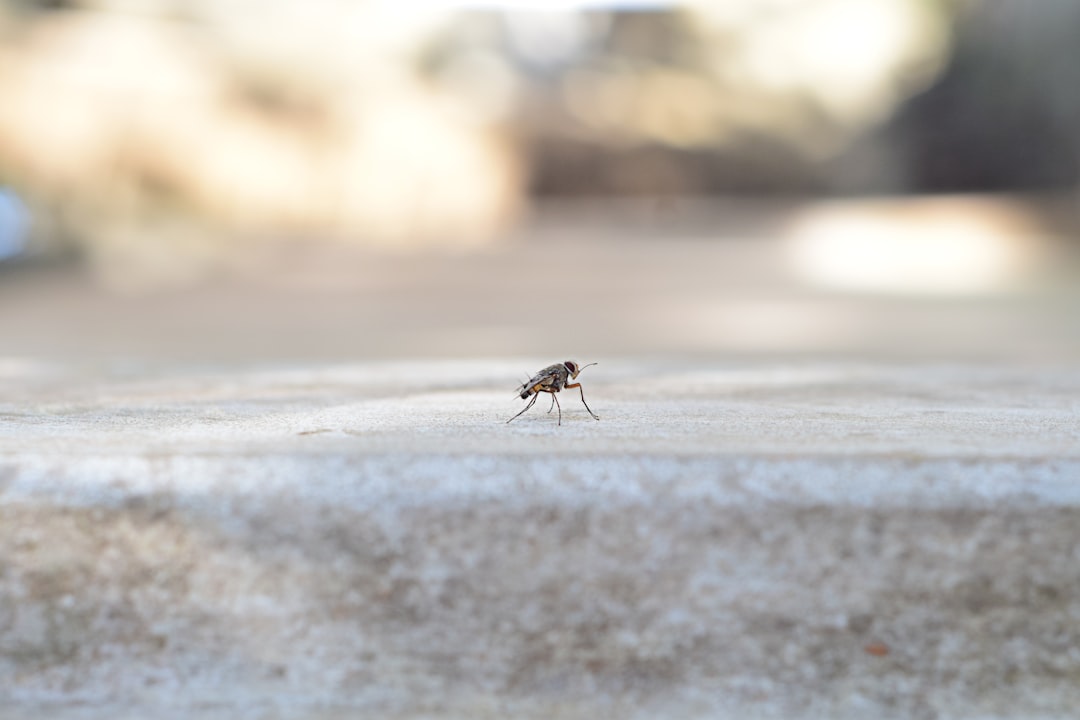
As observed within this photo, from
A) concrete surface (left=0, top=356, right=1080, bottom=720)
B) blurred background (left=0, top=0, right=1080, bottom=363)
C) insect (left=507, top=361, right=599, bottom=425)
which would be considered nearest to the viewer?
concrete surface (left=0, top=356, right=1080, bottom=720)

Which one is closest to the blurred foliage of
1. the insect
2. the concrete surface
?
the insect

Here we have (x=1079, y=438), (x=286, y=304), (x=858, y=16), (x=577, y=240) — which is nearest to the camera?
(x=1079, y=438)

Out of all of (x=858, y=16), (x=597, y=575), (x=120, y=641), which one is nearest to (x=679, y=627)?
(x=597, y=575)

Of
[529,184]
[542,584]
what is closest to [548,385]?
[542,584]

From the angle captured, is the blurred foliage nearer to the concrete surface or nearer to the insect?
the insect

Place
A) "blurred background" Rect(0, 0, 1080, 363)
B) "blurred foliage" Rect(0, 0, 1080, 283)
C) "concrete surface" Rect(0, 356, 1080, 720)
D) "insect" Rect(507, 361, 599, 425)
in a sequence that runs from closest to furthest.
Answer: "concrete surface" Rect(0, 356, 1080, 720) < "insect" Rect(507, 361, 599, 425) < "blurred background" Rect(0, 0, 1080, 363) < "blurred foliage" Rect(0, 0, 1080, 283)

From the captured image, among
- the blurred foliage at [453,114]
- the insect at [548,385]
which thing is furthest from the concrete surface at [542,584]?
the blurred foliage at [453,114]

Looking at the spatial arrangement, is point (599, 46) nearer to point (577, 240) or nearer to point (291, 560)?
point (577, 240)
